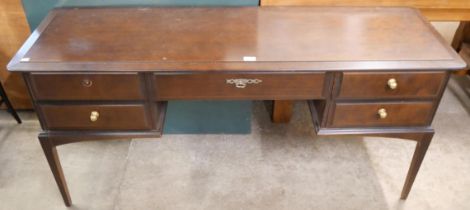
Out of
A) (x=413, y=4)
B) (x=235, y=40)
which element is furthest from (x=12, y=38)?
(x=413, y=4)

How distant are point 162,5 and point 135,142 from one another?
0.73 metres

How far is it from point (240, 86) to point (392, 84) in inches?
18.5

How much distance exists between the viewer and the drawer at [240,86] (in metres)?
1.12

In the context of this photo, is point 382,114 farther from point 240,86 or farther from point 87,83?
point 87,83

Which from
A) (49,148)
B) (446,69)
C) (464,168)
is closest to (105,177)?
(49,148)

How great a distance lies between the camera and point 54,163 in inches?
52.7

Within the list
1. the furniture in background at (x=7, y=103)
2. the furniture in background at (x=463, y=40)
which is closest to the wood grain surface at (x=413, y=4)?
the furniture in background at (x=463, y=40)

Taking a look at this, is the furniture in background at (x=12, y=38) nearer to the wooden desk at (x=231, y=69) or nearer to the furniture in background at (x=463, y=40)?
the wooden desk at (x=231, y=69)

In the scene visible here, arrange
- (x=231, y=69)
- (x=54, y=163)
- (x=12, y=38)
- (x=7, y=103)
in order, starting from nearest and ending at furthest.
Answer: (x=231, y=69)
(x=54, y=163)
(x=12, y=38)
(x=7, y=103)

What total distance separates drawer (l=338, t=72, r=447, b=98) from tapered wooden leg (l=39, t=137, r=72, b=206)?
3.32 feet

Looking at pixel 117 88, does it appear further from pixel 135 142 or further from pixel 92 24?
pixel 135 142

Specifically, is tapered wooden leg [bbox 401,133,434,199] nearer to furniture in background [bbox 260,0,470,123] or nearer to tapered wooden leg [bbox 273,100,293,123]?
Answer: furniture in background [bbox 260,0,470,123]

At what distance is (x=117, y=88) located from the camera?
113 cm

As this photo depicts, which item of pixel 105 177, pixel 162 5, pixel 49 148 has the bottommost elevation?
pixel 105 177
